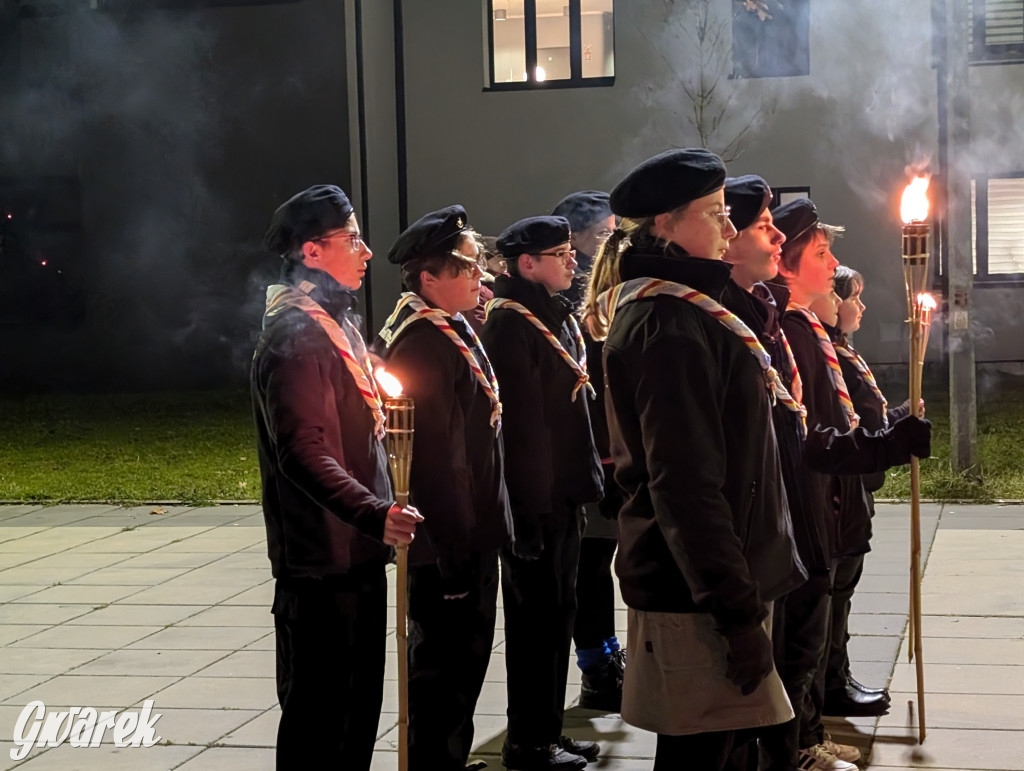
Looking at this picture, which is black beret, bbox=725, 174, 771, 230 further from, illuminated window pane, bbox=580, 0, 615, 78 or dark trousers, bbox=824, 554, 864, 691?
illuminated window pane, bbox=580, 0, 615, 78

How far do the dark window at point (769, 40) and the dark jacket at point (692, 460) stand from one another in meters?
16.4

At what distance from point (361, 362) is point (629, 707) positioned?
49.0 inches

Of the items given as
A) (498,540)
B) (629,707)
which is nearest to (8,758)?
(498,540)

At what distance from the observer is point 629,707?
3492mm

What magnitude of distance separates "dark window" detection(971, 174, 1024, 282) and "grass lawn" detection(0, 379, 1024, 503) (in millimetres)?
2017

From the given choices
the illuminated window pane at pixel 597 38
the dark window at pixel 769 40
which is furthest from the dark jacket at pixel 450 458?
the illuminated window pane at pixel 597 38

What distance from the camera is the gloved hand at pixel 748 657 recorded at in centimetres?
329

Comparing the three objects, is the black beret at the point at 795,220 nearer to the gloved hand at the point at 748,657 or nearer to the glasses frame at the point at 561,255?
the glasses frame at the point at 561,255

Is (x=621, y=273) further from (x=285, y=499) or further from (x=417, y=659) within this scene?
(x=417, y=659)

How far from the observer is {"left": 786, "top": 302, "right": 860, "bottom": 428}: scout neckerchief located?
4.80 m

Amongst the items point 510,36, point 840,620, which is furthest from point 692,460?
point 510,36

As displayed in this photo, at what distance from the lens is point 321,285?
4094 millimetres

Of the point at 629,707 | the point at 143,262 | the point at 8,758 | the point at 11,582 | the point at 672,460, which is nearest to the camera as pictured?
the point at 672,460

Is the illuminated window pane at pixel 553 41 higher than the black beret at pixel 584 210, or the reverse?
the illuminated window pane at pixel 553 41
